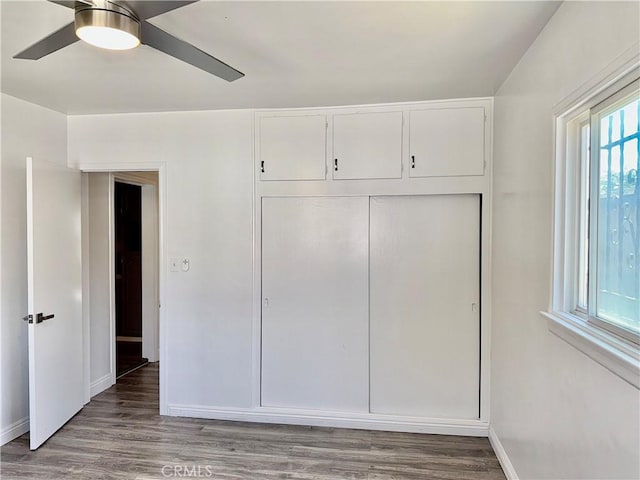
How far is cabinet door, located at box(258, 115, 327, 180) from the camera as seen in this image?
122 inches

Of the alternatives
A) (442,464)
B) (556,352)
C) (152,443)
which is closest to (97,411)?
(152,443)

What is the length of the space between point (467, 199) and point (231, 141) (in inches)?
74.1

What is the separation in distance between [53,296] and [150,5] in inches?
95.8

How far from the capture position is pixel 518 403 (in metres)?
2.29

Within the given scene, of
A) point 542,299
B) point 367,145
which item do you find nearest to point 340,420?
point 542,299

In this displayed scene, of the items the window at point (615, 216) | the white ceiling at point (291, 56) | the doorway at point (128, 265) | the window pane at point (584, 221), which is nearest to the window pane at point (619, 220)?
the window at point (615, 216)

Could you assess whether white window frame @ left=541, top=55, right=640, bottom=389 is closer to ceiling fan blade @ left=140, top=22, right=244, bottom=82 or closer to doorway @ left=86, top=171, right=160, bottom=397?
ceiling fan blade @ left=140, top=22, right=244, bottom=82

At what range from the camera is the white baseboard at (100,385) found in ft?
12.0

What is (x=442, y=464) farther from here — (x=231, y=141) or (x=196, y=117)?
(x=196, y=117)

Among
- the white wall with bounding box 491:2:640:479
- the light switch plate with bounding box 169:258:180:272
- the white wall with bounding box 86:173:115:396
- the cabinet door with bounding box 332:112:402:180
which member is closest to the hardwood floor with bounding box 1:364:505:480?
the white wall with bounding box 491:2:640:479

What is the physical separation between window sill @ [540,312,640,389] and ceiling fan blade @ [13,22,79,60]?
2.16m

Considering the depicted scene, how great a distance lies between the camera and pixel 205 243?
3234mm

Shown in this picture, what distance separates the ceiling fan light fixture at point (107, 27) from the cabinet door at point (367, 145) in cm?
175

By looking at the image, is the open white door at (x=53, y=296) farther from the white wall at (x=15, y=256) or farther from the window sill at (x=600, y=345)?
the window sill at (x=600, y=345)
